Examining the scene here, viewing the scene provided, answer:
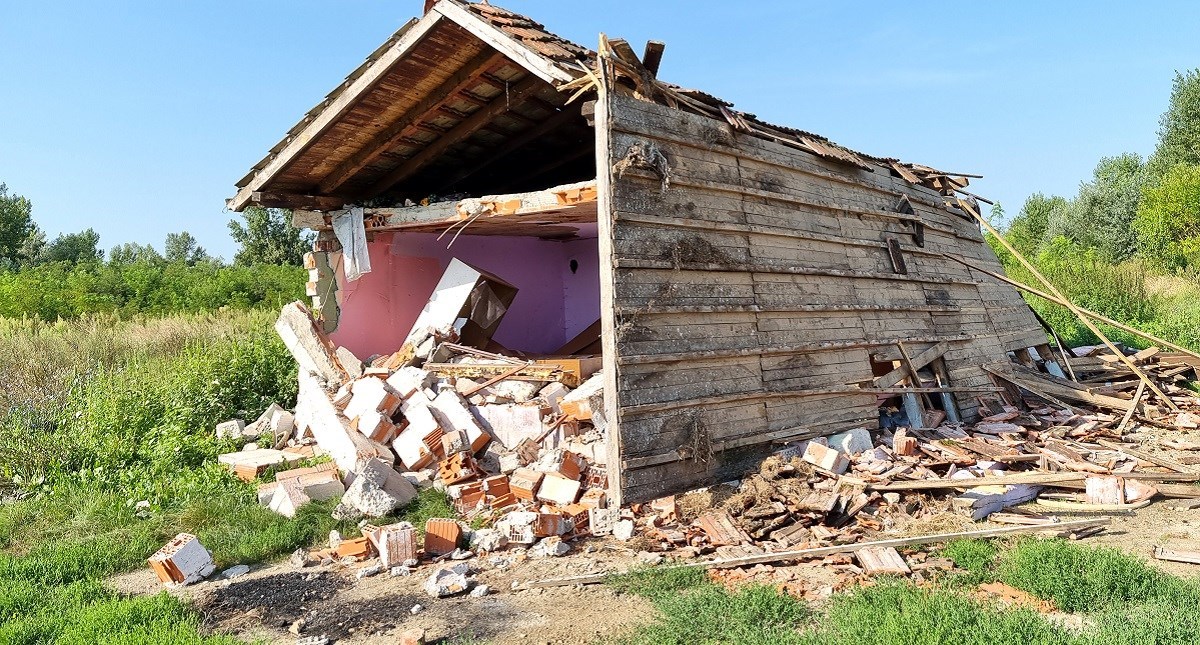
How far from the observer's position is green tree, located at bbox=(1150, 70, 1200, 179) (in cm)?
3195

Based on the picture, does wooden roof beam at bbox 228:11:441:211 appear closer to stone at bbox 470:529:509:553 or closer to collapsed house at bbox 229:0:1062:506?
collapsed house at bbox 229:0:1062:506

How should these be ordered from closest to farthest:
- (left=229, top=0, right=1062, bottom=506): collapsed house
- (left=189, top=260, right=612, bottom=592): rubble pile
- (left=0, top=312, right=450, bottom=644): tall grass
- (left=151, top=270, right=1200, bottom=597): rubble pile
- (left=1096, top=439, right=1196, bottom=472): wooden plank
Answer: (left=0, top=312, right=450, bottom=644): tall grass, (left=151, top=270, right=1200, bottom=597): rubble pile, (left=189, top=260, right=612, bottom=592): rubble pile, (left=229, top=0, right=1062, bottom=506): collapsed house, (left=1096, top=439, right=1196, bottom=472): wooden plank

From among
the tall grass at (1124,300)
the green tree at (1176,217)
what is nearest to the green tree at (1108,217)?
the green tree at (1176,217)

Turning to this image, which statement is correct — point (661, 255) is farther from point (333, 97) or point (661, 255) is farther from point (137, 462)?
point (137, 462)

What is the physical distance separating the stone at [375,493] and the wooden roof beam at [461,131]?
3.95 metres

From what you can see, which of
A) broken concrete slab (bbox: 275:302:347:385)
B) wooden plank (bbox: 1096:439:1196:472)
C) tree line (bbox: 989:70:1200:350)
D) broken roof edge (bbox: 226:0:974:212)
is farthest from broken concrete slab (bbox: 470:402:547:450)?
tree line (bbox: 989:70:1200:350)

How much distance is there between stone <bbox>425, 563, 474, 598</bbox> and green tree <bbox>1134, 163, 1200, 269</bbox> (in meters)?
28.5

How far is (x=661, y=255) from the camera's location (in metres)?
6.47

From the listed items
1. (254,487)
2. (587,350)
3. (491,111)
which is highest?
(491,111)

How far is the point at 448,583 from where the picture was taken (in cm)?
484

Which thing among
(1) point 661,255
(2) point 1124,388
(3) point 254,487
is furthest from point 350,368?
(2) point 1124,388

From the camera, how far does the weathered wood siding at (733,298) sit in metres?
6.18

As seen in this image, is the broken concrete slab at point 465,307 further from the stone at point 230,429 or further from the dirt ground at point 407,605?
the dirt ground at point 407,605

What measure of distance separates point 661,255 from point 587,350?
14.9ft
